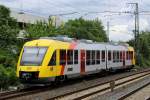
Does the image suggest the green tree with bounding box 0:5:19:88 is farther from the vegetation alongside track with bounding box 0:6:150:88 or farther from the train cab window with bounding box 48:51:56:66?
the train cab window with bounding box 48:51:56:66

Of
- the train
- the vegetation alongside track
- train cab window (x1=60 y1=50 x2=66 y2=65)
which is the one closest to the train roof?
the train

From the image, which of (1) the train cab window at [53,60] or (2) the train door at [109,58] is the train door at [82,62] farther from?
(2) the train door at [109,58]

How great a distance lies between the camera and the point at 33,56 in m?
28.6

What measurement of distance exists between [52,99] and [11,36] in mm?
23719

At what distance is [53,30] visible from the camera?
52125 millimetres

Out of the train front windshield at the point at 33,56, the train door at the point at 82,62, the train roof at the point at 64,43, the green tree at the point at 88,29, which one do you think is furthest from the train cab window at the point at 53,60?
the green tree at the point at 88,29

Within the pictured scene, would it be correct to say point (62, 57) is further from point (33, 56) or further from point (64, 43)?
point (33, 56)

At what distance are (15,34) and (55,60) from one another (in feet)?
58.9

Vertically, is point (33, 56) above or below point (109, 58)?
above

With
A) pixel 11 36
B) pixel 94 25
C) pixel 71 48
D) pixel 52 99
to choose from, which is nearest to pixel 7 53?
pixel 11 36

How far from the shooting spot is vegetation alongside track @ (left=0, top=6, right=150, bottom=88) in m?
30.8

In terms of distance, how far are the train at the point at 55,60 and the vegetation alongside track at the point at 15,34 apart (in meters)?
1.89

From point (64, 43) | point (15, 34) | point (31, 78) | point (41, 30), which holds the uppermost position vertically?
point (41, 30)

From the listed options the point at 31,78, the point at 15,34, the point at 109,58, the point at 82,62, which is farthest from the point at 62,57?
the point at 15,34
